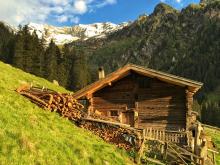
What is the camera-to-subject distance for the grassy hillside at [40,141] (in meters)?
14.7

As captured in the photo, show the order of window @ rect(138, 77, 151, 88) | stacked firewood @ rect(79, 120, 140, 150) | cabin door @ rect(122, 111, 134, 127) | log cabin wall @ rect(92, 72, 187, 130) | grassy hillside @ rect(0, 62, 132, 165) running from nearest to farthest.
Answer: grassy hillside @ rect(0, 62, 132, 165) < stacked firewood @ rect(79, 120, 140, 150) < log cabin wall @ rect(92, 72, 187, 130) < window @ rect(138, 77, 151, 88) < cabin door @ rect(122, 111, 134, 127)

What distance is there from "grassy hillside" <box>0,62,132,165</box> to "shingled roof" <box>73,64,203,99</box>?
10854mm

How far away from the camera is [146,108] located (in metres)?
33.8

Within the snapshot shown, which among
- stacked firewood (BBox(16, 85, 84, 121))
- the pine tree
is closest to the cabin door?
stacked firewood (BBox(16, 85, 84, 121))

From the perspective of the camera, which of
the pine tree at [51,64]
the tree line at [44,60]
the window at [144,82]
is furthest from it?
the pine tree at [51,64]

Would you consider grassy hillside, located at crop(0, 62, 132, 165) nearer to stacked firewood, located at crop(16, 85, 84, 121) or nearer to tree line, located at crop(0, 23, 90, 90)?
stacked firewood, located at crop(16, 85, 84, 121)

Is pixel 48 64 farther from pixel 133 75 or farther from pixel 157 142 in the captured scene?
pixel 157 142

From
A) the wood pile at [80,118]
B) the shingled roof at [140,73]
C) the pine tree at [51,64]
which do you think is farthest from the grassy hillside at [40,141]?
the pine tree at [51,64]

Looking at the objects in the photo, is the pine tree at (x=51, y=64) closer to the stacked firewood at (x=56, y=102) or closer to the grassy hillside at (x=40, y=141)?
the stacked firewood at (x=56, y=102)

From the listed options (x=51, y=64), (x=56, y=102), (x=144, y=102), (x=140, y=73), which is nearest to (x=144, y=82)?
(x=140, y=73)

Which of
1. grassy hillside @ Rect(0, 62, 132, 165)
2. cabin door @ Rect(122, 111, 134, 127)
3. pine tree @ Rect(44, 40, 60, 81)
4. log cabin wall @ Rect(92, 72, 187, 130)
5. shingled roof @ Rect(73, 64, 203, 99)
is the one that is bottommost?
grassy hillside @ Rect(0, 62, 132, 165)

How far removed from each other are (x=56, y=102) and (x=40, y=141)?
23.8 feet

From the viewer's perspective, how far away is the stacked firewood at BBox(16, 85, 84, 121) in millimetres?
23062

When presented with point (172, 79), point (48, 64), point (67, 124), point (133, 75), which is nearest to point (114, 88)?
point (133, 75)
